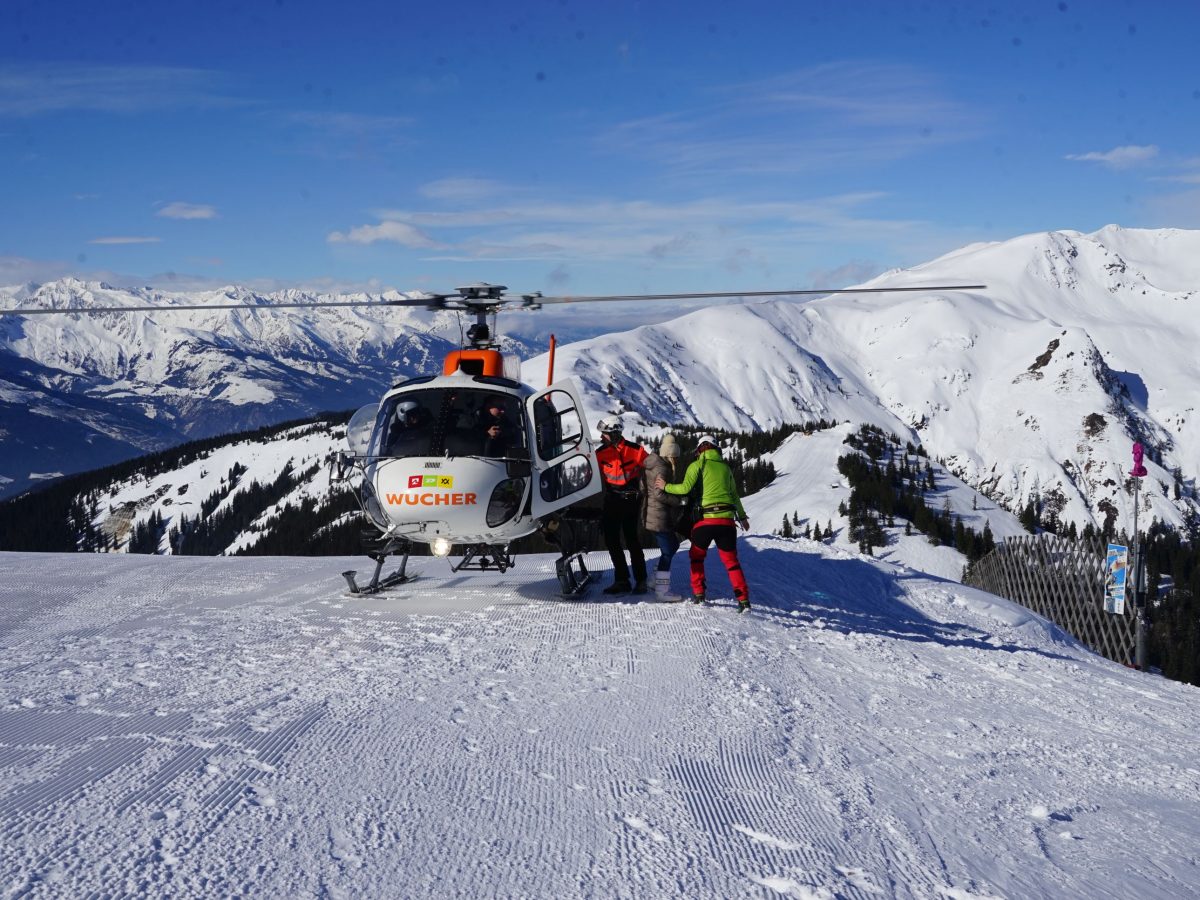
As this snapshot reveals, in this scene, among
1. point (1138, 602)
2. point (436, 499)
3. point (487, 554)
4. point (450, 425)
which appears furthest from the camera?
point (1138, 602)

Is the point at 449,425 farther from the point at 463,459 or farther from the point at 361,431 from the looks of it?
the point at 361,431

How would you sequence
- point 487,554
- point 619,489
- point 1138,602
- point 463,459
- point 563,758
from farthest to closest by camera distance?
1. point 1138,602
2. point 619,489
3. point 487,554
4. point 463,459
5. point 563,758

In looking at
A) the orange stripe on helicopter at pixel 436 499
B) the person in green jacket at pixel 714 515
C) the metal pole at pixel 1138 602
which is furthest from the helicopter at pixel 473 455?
the metal pole at pixel 1138 602

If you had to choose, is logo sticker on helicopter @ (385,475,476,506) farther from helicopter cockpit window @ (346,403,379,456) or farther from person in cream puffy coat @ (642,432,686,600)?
person in cream puffy coat @ (642,432,686,600)

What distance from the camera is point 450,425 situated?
39.0 ft

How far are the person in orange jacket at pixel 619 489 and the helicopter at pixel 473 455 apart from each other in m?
0.25

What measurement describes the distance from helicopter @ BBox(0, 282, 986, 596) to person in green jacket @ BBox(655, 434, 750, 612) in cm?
142

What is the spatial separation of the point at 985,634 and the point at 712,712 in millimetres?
8279

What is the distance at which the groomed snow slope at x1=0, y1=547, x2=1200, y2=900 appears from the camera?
4.70 meters

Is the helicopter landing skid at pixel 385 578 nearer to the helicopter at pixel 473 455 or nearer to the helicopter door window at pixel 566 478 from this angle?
the helicopter at pixel 473 455

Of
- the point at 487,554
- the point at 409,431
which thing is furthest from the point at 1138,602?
the point at 409,431

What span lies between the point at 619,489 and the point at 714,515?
151 centimetres

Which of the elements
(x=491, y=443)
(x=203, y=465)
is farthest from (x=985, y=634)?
(x=203, y=465)

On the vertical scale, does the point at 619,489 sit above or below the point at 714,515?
above
